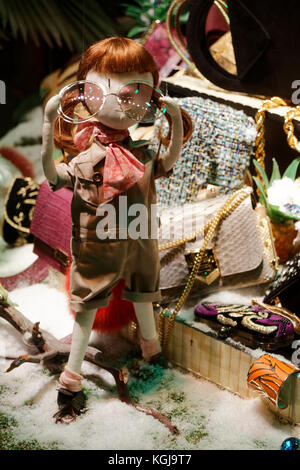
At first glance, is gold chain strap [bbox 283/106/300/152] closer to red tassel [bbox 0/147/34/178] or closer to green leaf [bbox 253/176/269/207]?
green leaf [bbox 253/176/269/207]

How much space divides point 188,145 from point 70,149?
55 centimetres

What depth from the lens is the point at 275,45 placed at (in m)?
1.64

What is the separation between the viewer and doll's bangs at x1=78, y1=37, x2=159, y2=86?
1133 mm

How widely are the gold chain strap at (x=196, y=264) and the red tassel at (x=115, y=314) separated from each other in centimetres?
9

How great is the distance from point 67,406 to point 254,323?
1.52ft

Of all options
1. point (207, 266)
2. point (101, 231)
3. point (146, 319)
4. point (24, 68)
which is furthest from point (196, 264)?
point (24, 68)

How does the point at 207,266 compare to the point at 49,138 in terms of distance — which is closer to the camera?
the point at 49,138

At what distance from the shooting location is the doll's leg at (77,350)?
4.24 feet

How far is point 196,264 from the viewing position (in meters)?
1.47

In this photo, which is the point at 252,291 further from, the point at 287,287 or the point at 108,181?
the point at 108,181

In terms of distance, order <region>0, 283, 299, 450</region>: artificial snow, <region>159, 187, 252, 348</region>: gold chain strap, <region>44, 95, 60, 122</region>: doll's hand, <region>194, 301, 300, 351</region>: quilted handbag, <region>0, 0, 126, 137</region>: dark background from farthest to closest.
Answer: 1. <region>0, 0, 126, 137</region>: dark background
2. <region>159, 187, 252, 348</region>: gold chain strap
3. <region>194, 301, 300, 351</region>: quilted handbag
4. <region>0, 283, 299, 450</region>: artificial snow
5. <region>44, 95, 60, 122</region>: doll's hand

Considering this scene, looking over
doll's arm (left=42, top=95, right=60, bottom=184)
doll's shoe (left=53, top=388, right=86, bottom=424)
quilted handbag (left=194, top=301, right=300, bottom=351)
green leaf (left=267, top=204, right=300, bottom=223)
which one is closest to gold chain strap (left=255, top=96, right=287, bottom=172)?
green leaf (left=267, top=204, right=300, bottom=223)

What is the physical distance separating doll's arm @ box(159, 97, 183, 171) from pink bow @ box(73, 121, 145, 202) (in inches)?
2.7

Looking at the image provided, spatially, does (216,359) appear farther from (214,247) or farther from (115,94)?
(115,94)
